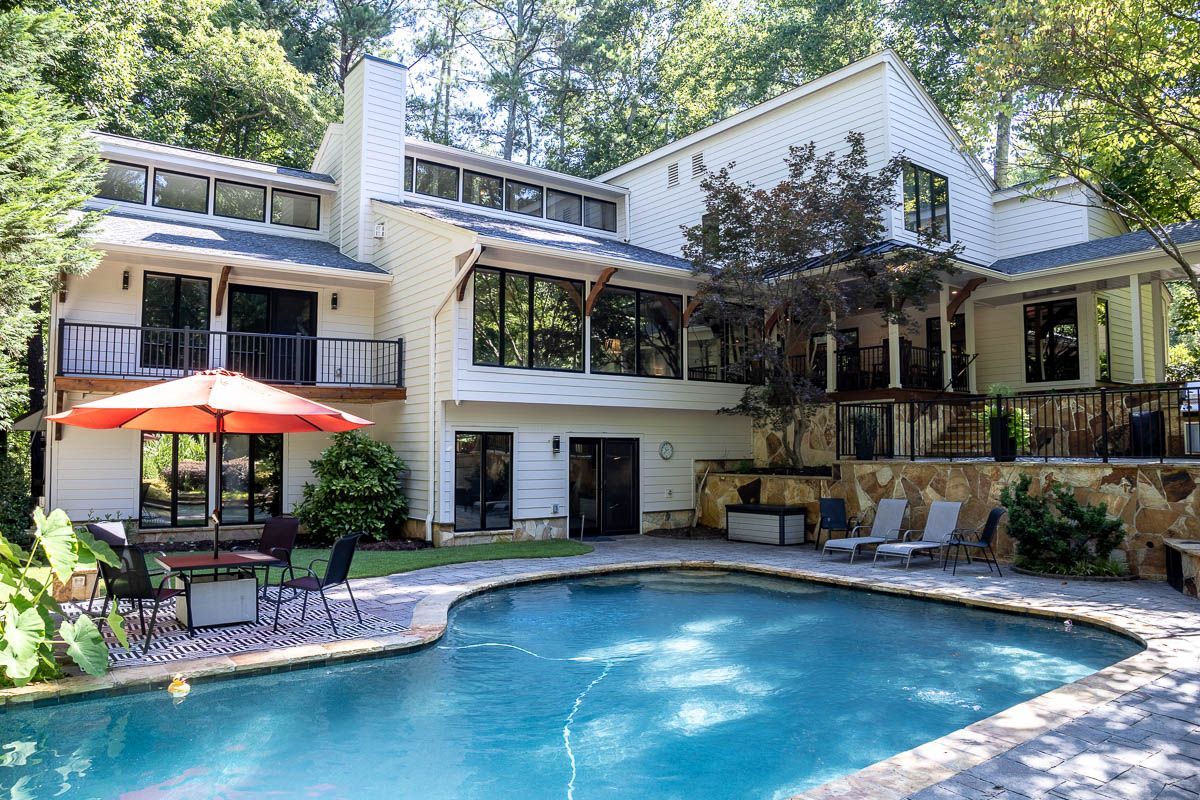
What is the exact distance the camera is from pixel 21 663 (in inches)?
201

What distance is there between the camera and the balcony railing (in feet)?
40.5

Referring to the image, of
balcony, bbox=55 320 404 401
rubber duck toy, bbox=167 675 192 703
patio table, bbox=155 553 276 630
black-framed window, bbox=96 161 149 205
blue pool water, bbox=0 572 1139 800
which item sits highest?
black-framed window, bbox=96 161 149 205

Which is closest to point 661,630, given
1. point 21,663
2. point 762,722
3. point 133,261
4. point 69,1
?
point 762,722

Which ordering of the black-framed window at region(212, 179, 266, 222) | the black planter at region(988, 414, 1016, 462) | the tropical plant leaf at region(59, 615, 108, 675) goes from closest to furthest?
the tropical plant leaf at region(59, 615, 108, 675) → the black planter at region(988, 414, 1016, 462) → the black-framed window at region(212, 179, 266, 222)

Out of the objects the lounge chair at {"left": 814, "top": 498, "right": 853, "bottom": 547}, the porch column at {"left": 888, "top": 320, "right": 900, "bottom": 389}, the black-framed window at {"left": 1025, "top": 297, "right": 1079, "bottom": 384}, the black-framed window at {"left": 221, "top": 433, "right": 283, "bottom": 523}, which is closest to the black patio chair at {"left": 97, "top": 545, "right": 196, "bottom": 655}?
the black-framed window at {"left": 221, "top": 433, "right": 283, "bottom": 523}

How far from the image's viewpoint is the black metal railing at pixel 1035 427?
36.3 ft

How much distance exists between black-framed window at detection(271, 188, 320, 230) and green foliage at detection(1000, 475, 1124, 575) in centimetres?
1434

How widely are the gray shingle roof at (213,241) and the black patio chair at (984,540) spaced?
11020 mm

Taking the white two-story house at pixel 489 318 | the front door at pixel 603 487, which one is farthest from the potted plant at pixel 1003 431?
the front door at pixel 603 487

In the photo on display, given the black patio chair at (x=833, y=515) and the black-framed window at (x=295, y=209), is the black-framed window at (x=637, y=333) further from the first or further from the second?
the black-framed window at (x=295, y=209)

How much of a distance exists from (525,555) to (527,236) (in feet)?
19.1

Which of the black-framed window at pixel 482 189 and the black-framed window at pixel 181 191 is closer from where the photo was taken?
the black-framed window at pixel 181 191

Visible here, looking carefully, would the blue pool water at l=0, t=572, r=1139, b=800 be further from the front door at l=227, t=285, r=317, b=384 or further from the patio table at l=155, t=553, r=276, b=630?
the front door at l=227, t=285, r=317, b=384

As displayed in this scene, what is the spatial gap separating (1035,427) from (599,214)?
1169cm
